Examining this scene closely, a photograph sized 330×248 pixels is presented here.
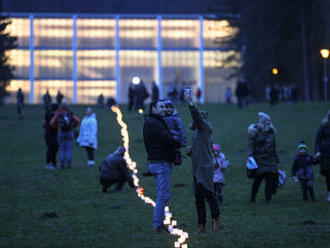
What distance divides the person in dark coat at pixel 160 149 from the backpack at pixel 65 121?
10991 mm

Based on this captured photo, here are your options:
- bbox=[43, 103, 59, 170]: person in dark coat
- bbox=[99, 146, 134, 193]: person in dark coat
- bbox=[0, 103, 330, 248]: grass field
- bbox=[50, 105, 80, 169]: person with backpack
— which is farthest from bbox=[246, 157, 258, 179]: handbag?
bbox=[43, 103, 59, 170]: person in dark coat

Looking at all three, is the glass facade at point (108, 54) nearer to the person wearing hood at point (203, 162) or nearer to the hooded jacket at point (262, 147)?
the hooded jacket at point (262, 147)

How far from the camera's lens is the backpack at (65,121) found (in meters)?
21.3

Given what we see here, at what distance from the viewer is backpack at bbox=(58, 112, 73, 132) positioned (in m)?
21.3

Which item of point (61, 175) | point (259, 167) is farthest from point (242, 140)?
point (259, 167)

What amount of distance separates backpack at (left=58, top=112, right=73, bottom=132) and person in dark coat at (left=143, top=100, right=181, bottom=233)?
1099cm

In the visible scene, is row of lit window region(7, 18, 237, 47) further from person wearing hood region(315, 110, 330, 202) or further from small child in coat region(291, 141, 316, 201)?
person wearing hood region(315, 110, 330, 202)

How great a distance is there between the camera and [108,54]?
88.1m

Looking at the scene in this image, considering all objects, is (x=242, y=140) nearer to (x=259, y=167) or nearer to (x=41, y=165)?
(x=41, y=165)

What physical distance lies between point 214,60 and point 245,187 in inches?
2808

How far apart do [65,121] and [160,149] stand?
1115 centimetres

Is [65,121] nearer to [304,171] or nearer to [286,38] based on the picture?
[304,171]

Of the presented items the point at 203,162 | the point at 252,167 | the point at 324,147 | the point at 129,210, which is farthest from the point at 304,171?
the point at 203,162

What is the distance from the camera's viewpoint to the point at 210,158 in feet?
34.3
